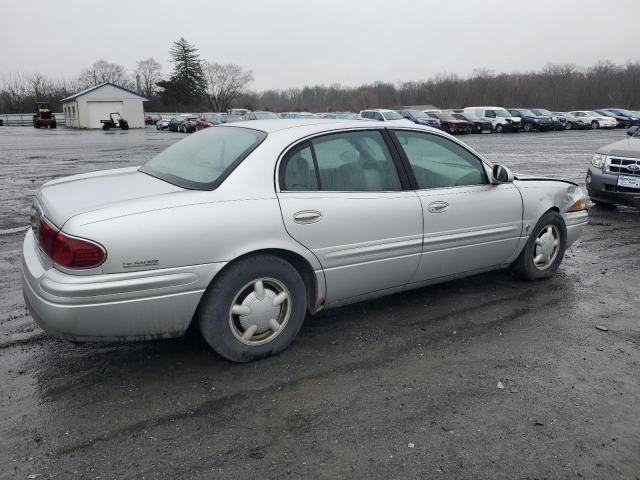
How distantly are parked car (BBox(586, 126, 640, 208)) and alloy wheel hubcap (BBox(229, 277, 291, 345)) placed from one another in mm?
6916

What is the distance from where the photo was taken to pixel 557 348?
12.5 feet

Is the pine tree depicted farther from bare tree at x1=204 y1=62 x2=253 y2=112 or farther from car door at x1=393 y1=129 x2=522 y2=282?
car door at x1=393 y1=129 x2=522 y2=282

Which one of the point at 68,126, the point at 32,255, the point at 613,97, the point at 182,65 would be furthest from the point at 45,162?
the point at 613,97

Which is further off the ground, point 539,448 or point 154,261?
point 154,261

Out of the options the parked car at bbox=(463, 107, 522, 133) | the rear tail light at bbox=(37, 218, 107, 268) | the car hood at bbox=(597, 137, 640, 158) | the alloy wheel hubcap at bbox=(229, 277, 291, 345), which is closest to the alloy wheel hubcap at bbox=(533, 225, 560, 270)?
the alloy wheel hubcap at bbox=(229, 277, 291, 345)

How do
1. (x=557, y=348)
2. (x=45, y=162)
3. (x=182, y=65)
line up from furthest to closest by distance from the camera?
(x=182, y=65), (x=45, y=162), (x=557, y=348)

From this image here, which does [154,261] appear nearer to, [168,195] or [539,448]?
[168,195]

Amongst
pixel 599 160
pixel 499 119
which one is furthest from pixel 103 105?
pixel 599 160

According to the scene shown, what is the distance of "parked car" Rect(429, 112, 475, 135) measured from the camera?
34.5 metres

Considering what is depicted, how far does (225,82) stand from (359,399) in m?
104

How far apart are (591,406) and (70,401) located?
296 centimetres

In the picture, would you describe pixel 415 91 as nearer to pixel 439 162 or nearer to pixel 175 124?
pixel 175 124

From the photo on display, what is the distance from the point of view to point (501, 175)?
14.8 feet

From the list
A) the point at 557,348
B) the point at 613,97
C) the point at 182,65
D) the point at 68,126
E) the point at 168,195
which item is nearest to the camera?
the point at 168,195
